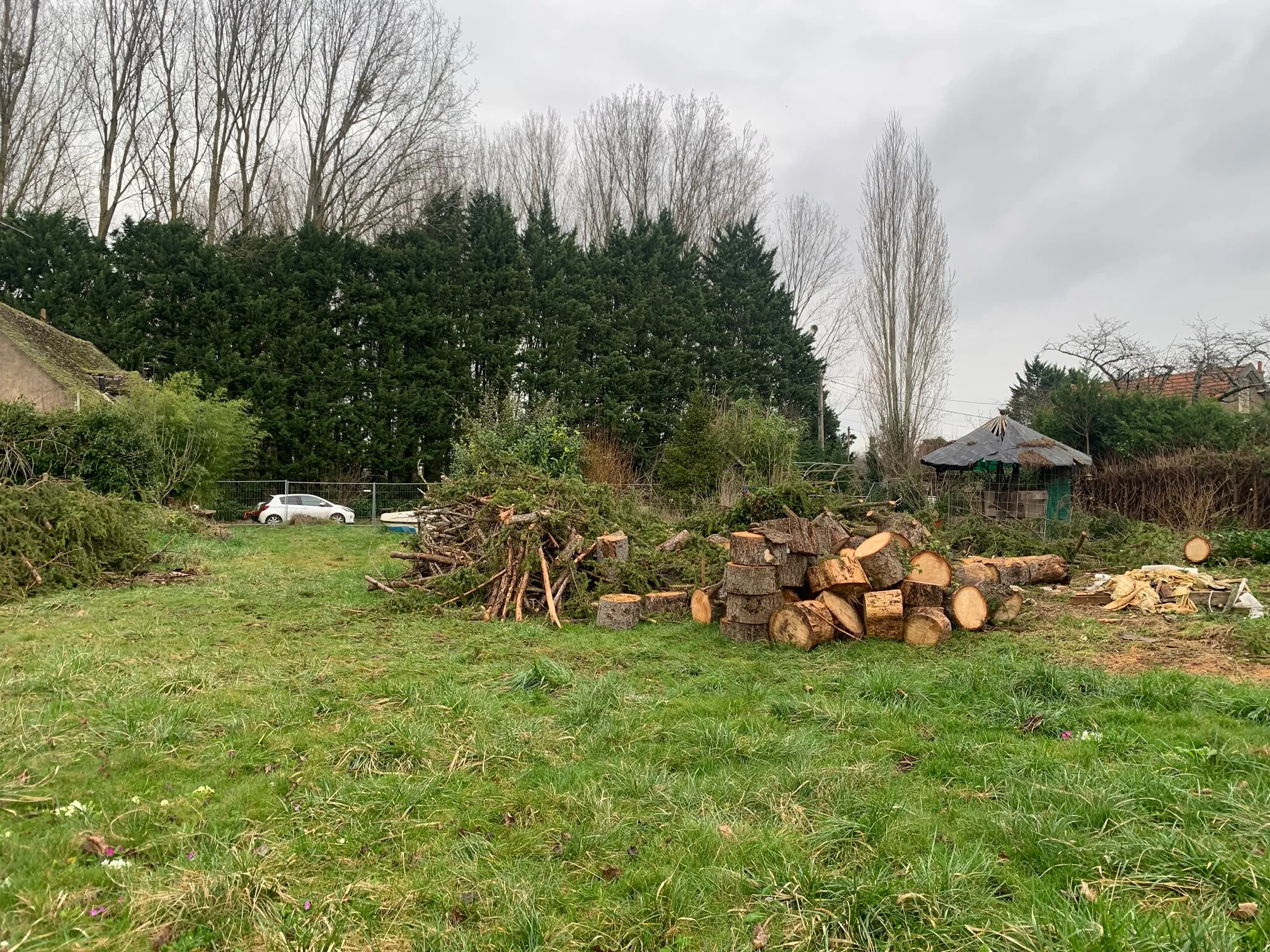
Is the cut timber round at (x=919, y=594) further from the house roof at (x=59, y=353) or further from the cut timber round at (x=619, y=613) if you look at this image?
the house roof at (x=59, y=353)

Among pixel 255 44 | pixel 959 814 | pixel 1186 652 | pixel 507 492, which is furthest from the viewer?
pixel 255 44

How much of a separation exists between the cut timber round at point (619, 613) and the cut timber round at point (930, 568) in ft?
8.61

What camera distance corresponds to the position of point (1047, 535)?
12.8 m

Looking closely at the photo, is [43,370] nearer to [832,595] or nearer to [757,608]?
[757,608]

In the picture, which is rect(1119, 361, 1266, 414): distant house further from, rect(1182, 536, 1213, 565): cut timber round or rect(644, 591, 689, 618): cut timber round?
rect(644, 591, 689, 618): cut timber round

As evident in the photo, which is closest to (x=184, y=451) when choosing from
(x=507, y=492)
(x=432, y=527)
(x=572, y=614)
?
(x=432, y=527)

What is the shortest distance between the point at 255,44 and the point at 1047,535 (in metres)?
26.4

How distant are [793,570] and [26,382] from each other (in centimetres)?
1924

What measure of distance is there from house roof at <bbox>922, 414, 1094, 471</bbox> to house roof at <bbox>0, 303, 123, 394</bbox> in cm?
1934

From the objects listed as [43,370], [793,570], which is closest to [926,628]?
[793,570]

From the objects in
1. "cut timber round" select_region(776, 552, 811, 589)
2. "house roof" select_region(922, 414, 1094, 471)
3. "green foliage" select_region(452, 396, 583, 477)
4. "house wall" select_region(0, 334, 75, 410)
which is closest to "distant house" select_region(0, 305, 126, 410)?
"house wall" select_region(0, 334, 75, 410)

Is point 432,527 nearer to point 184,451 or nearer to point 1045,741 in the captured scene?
point 1045,741

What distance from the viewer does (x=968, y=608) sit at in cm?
650

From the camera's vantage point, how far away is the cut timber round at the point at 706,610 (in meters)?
6.82
